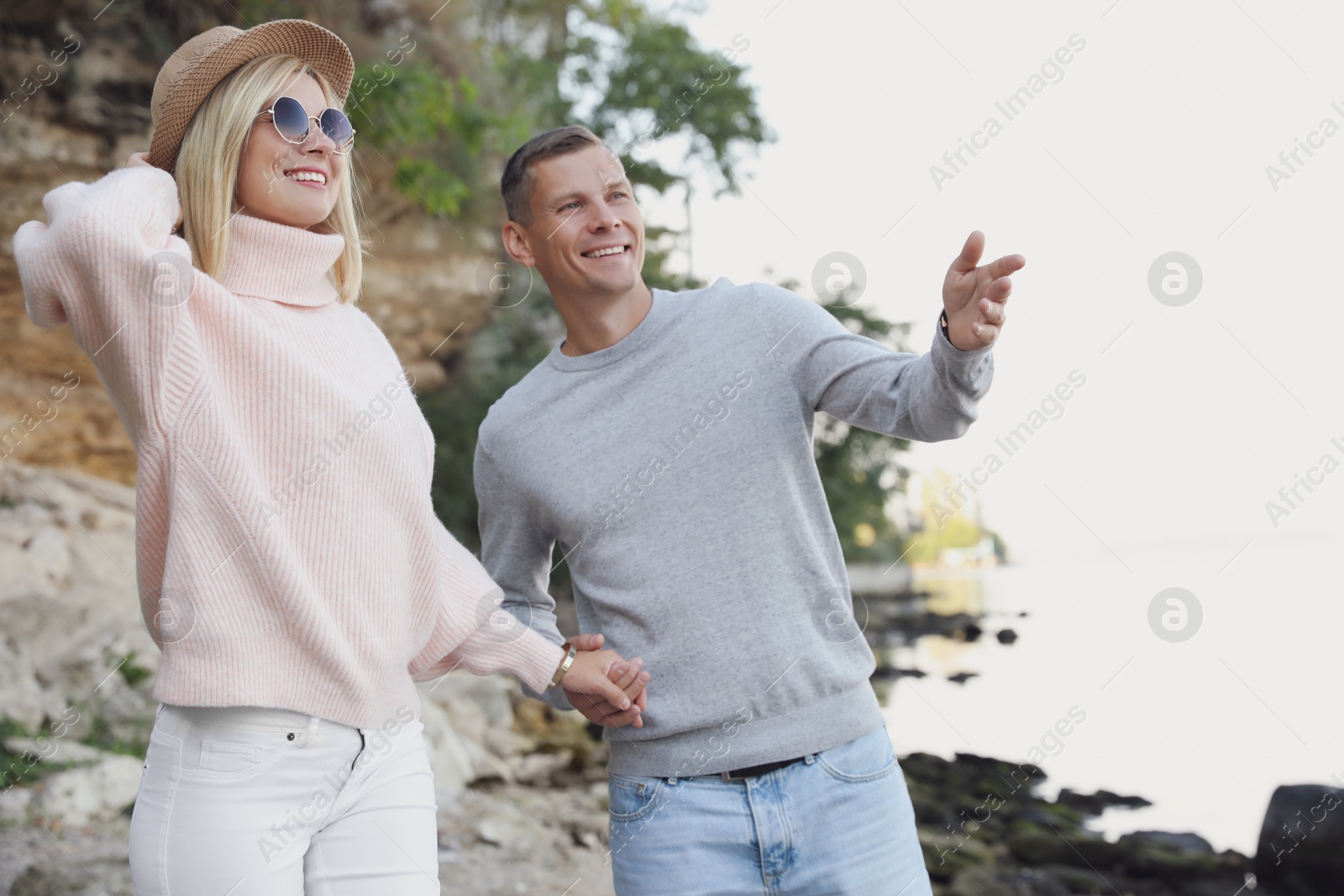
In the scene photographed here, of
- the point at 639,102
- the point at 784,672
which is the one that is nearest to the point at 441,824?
the point at 784,672

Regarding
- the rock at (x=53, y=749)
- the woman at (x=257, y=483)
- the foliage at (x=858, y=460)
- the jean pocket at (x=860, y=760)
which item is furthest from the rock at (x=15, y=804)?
the foliage at (x=858, y=460)

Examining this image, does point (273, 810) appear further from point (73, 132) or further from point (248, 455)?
point (73, 132)

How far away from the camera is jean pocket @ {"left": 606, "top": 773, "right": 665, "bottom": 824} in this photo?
88.9 inches

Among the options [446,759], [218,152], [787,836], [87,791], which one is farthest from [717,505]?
[446,759]

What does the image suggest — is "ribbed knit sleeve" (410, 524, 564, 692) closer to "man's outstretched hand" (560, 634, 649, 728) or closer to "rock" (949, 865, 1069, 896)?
"man's outstretched hand" (560, 634, 649, 728)

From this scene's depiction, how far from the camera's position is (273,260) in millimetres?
1971

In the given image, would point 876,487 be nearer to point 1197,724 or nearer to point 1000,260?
point 1197,724

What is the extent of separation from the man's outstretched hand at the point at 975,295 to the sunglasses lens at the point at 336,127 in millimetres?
1175

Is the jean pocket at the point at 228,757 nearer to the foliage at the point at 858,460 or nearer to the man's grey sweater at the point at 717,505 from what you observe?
the man's grey sweater at the point at 717,505

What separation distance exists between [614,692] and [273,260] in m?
1.07

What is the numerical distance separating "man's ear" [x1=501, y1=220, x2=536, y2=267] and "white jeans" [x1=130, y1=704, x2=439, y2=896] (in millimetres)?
1274

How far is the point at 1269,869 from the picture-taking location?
667 centimetres

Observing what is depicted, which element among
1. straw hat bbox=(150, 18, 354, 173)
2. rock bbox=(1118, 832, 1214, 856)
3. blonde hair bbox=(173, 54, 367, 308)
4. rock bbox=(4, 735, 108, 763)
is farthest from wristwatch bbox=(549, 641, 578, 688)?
rock bbox=(1118, 832, 1214, 856)

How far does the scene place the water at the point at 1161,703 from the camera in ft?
31.4
